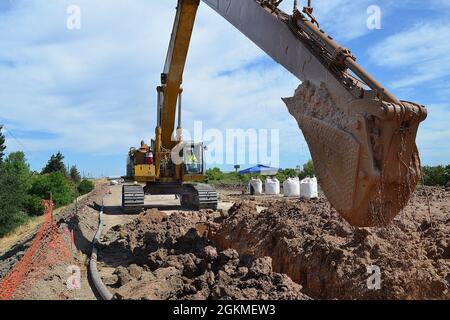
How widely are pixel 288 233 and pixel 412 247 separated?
201 cm

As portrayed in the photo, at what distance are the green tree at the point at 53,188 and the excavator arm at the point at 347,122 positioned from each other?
25154mm

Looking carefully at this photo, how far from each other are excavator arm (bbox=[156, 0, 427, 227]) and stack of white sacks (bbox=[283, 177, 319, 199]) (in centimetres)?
1527

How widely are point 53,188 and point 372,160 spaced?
27393mm

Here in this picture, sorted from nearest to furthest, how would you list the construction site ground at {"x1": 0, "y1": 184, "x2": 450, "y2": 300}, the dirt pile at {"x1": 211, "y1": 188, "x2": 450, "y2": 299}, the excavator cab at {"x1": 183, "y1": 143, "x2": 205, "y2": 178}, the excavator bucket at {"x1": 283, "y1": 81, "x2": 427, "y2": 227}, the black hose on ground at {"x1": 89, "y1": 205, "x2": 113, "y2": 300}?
the excavator bucket at {"x1": 283, "y1": 81, "x2": 427, "y2": 227}, the construction site ground at {"x1": 0, "y1": 184, "x2": 450, "y2": 300}, the dirt pile at {"x1": 211, "y1": 188, "x2": 450, "y2": 299}, the black hose on ground at {"x1": 89, "y1": 205, "x2": 113, "y2": 300}, the excavator cab at {"x1": 183, "y1": 143, "x2": 205, "y2": 178}

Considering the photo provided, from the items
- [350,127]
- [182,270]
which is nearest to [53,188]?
[182,270]

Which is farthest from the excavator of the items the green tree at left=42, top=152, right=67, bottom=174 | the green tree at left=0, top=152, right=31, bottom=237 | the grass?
the green tree at left=42, top=152, right=67, bottom=174

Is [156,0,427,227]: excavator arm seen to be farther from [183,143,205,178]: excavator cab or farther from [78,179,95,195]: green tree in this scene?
[78,179,95,195]: green tree

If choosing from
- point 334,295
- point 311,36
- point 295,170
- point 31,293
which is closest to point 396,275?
point 334,295

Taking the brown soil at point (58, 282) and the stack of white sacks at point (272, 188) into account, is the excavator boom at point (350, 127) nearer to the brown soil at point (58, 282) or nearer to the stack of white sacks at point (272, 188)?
the brown soil at point (58, 282)

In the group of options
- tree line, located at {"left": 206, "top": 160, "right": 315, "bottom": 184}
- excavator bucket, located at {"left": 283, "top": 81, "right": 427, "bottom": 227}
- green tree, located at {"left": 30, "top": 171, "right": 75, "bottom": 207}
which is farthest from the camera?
tree line, located at {"left": 206, "top": 160, "right": 315, "bottom": 184}

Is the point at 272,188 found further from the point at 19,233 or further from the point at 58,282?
the point at 58,282

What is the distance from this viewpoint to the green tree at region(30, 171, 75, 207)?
28609mm

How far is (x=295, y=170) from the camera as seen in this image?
42625 millimetres
